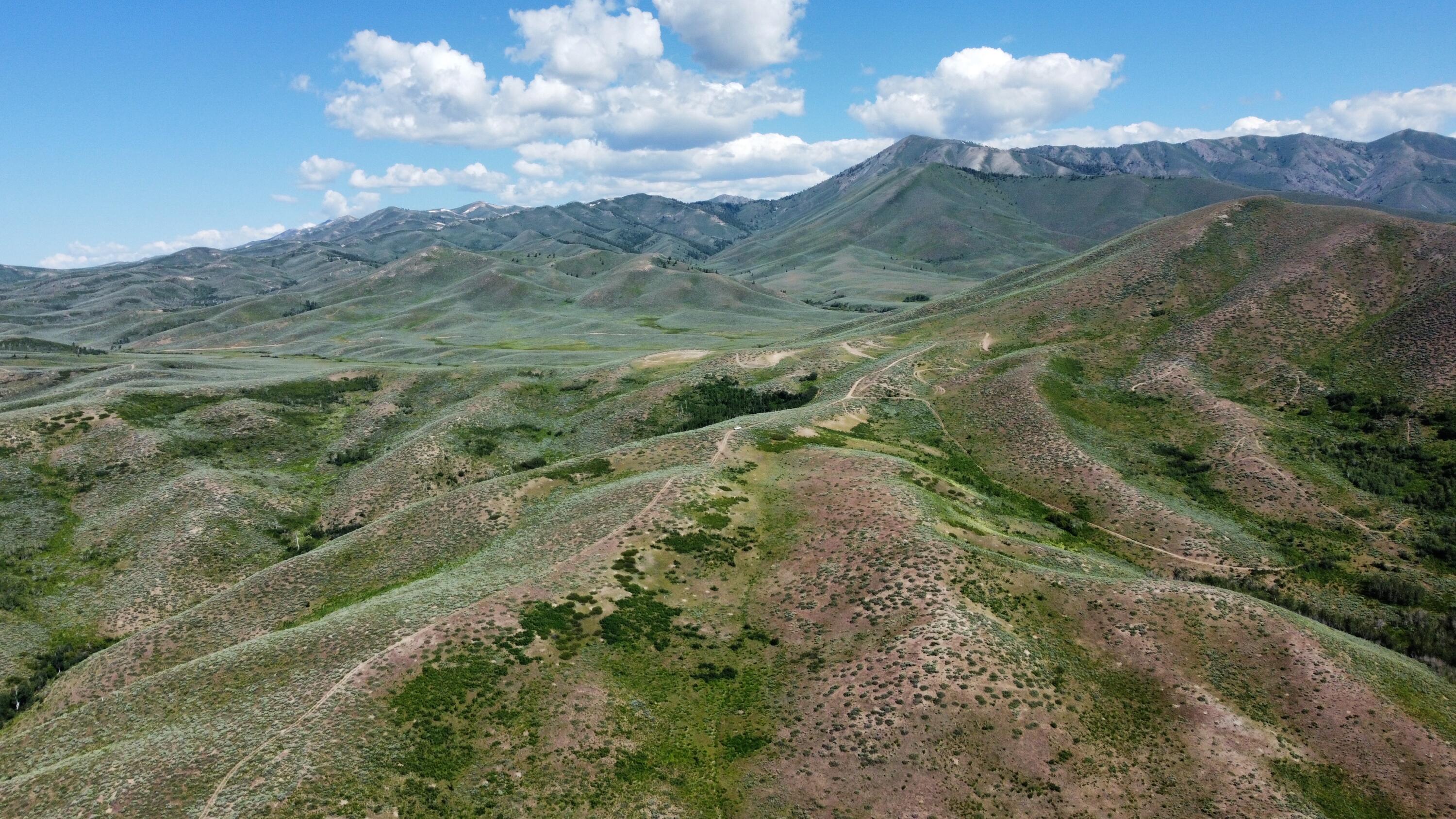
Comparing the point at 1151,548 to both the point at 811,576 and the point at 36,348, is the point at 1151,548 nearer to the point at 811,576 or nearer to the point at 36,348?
the point at 811,576

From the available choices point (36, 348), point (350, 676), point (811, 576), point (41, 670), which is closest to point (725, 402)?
point (811, 576)

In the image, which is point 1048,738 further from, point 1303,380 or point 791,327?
point 791,327

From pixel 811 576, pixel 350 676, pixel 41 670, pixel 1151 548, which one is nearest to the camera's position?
pixel 350 676

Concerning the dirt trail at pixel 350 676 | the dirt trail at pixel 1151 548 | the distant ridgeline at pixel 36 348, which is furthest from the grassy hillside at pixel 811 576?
the distant ridgeline at pixel 36 348

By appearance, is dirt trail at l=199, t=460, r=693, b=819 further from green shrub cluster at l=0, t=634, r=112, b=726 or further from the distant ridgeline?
the distant ridgeline

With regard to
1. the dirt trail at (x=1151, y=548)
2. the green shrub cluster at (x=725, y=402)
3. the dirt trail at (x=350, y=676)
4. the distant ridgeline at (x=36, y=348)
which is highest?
the distant ridgeline at (x=36, y=348)

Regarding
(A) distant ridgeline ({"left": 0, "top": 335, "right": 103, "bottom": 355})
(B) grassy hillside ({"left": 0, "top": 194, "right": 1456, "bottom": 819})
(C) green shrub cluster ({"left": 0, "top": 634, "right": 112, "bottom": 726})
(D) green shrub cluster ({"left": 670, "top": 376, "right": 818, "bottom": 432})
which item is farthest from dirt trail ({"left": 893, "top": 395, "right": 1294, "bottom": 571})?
(A) distant ridgeline ({"left": 0, "top": 335, "right": 103, "bottom": 355})

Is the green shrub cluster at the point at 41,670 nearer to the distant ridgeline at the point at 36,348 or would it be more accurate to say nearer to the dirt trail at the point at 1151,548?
the dirt trail at the point at 1151,548

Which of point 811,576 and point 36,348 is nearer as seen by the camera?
point 811,576
